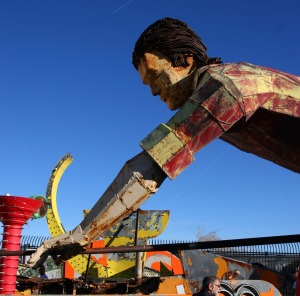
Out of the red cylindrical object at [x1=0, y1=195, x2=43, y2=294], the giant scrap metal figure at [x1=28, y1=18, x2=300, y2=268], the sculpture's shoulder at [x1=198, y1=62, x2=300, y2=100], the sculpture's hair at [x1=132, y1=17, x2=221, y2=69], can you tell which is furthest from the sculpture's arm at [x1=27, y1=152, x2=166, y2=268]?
the red cylindrical object at [x1=0, y1=195, x2=43, y2=294]

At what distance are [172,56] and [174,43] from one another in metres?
0.05

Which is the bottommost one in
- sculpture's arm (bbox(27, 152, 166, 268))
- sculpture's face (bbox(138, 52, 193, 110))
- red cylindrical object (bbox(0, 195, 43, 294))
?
sculpture's arm (bbox(27, 152, 166, 268))

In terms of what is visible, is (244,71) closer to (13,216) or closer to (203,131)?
(203,131)

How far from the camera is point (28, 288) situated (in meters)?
6.26

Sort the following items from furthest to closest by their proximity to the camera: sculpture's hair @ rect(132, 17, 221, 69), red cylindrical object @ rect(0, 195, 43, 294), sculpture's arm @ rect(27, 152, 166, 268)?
1. red cylindrical object @ rect(0, 195, 43, 294)
2. sculpture's hair @ rect(132, 17, 221, 69)
3. sculpture's arm @ rect(27, 152, 166, 268)

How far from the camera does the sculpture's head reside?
1.78 m

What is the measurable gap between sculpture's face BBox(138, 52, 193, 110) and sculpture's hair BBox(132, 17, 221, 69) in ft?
0.07

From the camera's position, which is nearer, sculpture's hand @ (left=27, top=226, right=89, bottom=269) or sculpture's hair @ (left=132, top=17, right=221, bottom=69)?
sculpture's hand @ (left=27, top=226, right=89, bottom=269)

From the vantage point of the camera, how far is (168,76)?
5.90 feet

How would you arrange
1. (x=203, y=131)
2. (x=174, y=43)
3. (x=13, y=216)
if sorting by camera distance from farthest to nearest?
(x=13, y=216)
(x=174, y=43)
(x=203, y=131)

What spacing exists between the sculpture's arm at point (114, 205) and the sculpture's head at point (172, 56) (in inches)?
17.1

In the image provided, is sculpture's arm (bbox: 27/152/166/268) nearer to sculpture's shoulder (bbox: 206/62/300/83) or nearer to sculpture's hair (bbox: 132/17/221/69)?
sculpture's shoulder (bbox: 206/62/300/83)

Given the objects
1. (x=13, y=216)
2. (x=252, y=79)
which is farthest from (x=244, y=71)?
(x=13, y=216)

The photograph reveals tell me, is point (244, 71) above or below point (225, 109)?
above
